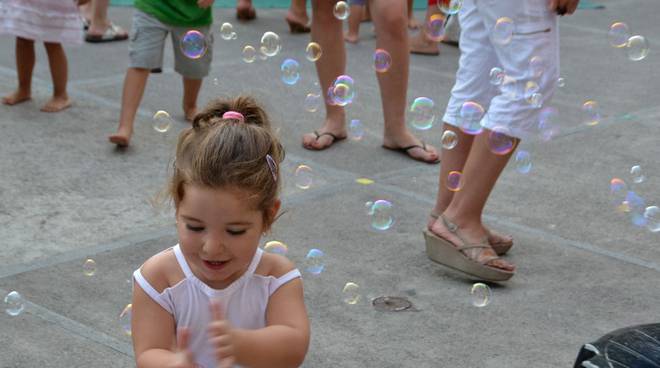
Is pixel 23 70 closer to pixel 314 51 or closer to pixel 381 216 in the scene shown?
pixel 314 51

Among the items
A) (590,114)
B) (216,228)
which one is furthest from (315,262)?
(590,114)

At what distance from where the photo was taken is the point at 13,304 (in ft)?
11.9

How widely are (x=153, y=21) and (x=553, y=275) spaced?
2.56 m

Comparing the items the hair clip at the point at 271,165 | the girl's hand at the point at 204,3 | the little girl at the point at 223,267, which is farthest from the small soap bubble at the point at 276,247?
the girl's hand at the point at 204,3

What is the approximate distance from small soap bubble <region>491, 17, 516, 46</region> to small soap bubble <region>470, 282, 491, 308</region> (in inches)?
34.6

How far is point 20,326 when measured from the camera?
362 cm

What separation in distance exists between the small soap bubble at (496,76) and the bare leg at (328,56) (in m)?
1.48

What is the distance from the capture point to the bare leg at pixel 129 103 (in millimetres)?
5500

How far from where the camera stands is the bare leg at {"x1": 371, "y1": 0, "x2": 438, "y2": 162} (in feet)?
18.0

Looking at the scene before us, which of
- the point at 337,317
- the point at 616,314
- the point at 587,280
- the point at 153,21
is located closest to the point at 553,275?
the point at 587,280

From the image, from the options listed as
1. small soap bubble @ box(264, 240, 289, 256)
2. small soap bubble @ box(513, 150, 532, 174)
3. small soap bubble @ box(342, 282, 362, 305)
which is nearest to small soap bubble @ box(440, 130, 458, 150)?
small soap bubble @ box(513, 150, 532, 174)

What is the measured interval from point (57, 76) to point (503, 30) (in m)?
2.93

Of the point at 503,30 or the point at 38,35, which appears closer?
the point at 503,30

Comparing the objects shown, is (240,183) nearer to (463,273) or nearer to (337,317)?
(337,317)
